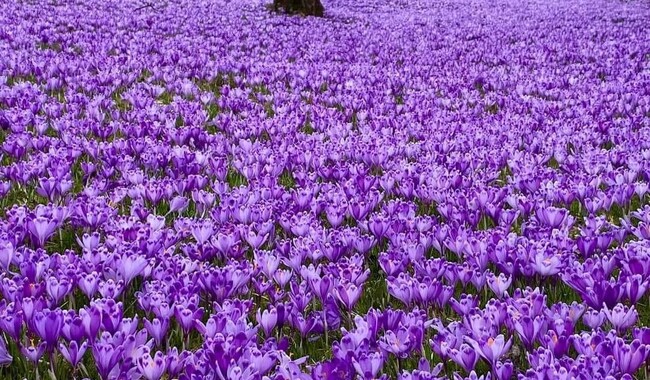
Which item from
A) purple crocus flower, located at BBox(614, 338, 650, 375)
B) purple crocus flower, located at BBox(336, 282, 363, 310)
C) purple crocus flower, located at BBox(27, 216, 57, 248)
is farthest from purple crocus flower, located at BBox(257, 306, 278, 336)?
purple crocus flower, located at BBox(27, 216, 57, 248)

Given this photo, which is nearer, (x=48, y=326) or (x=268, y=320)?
(x=48, y=326)

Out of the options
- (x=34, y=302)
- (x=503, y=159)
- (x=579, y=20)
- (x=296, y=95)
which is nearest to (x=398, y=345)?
(x=34, y=302)

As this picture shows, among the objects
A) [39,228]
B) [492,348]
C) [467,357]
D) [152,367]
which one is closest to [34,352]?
[152,367]

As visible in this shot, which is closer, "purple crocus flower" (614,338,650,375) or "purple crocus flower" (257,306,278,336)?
"purple crocus flower" (614,338,650,375)

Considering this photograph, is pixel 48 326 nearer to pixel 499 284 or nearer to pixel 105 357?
pixel 105 357

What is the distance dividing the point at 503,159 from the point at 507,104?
3.65 m

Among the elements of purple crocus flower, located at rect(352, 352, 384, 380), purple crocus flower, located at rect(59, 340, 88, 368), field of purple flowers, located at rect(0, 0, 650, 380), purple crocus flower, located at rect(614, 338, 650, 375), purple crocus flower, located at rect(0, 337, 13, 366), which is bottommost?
field of purple flowers, located at rect(0, 0, 650, 380)

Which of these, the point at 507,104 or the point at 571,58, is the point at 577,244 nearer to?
the point at 507,104

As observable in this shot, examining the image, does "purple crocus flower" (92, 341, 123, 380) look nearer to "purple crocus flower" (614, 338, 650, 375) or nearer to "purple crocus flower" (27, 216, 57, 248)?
"purple crocus flower" (27, 216, 57, 248)

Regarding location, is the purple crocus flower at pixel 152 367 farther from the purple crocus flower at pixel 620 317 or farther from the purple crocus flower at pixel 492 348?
the purple crocus flower at pixel 620 317

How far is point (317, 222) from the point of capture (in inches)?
178

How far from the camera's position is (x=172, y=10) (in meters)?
22.9

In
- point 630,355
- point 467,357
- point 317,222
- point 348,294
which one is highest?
point 630,355

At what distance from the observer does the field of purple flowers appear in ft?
9.38
